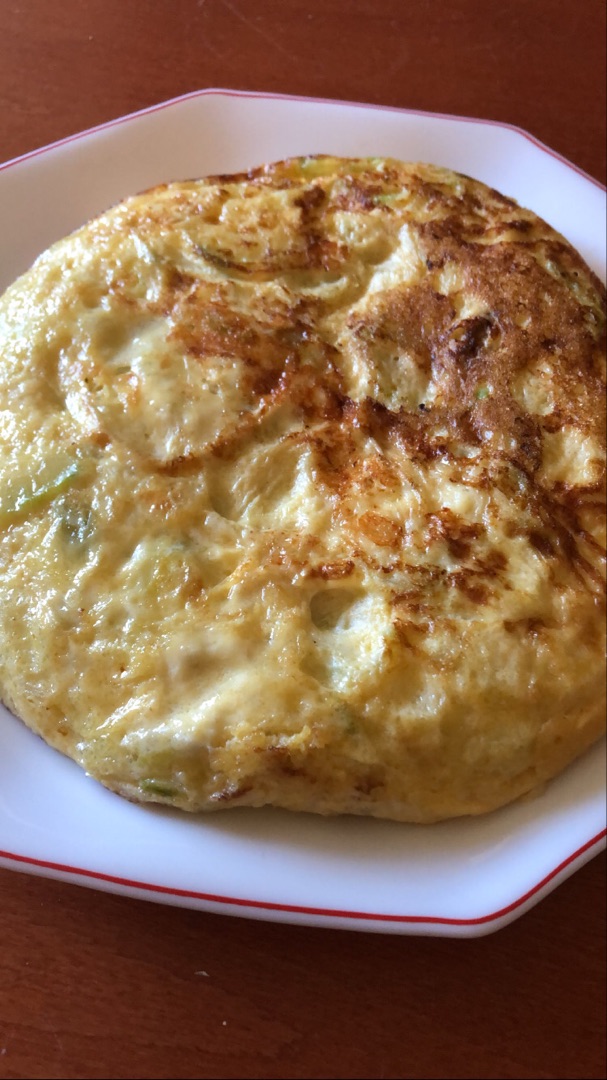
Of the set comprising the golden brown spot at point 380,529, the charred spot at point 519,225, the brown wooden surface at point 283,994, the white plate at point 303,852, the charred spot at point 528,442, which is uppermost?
the charred spot at point 519,225

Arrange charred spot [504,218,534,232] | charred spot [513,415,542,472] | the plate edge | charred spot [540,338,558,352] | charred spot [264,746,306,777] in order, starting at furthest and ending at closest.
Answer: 1. the plate edge
2. charred spot [504,218,534,232]
3. charred spot [540,338,558,352]
4. charred spot [513,415,542,472]
5. charred spot [264,746,306,777]

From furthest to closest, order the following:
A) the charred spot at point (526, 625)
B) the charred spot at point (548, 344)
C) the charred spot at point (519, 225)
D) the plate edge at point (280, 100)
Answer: the plate edge at point (280, 100) < the charred spot at point (519, 225) < the charred spot at point (548, 344) < the charred spot at point (526, 625)

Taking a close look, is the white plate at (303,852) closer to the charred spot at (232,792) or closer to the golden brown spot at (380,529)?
the charred spot at (232,792)

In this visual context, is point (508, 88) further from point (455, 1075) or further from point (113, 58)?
point (455, 1075)

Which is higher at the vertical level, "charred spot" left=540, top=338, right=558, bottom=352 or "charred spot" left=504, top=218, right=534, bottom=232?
"charred spot" left=504, top=218, right=534, bottom=232

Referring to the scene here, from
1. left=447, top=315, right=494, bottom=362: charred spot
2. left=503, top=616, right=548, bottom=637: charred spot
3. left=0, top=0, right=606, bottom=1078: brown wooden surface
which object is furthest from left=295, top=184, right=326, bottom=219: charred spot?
Result: left=0, top=0, right=606, bottom=1078: brown wooden surface

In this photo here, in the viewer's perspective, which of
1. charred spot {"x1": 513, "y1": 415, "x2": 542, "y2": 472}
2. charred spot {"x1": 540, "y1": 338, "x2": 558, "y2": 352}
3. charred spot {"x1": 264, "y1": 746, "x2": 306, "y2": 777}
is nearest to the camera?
charred spot {"x1": 264, "y1": 746, "x2": 306, "y2": 777}

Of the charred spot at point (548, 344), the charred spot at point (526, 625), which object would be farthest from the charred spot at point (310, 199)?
the charred spot at point (526, 625)

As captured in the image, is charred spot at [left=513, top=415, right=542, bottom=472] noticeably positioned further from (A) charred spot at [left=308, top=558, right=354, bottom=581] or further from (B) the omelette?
(A) charred spot at [left=308, top=558, right=354, bottom=581]
